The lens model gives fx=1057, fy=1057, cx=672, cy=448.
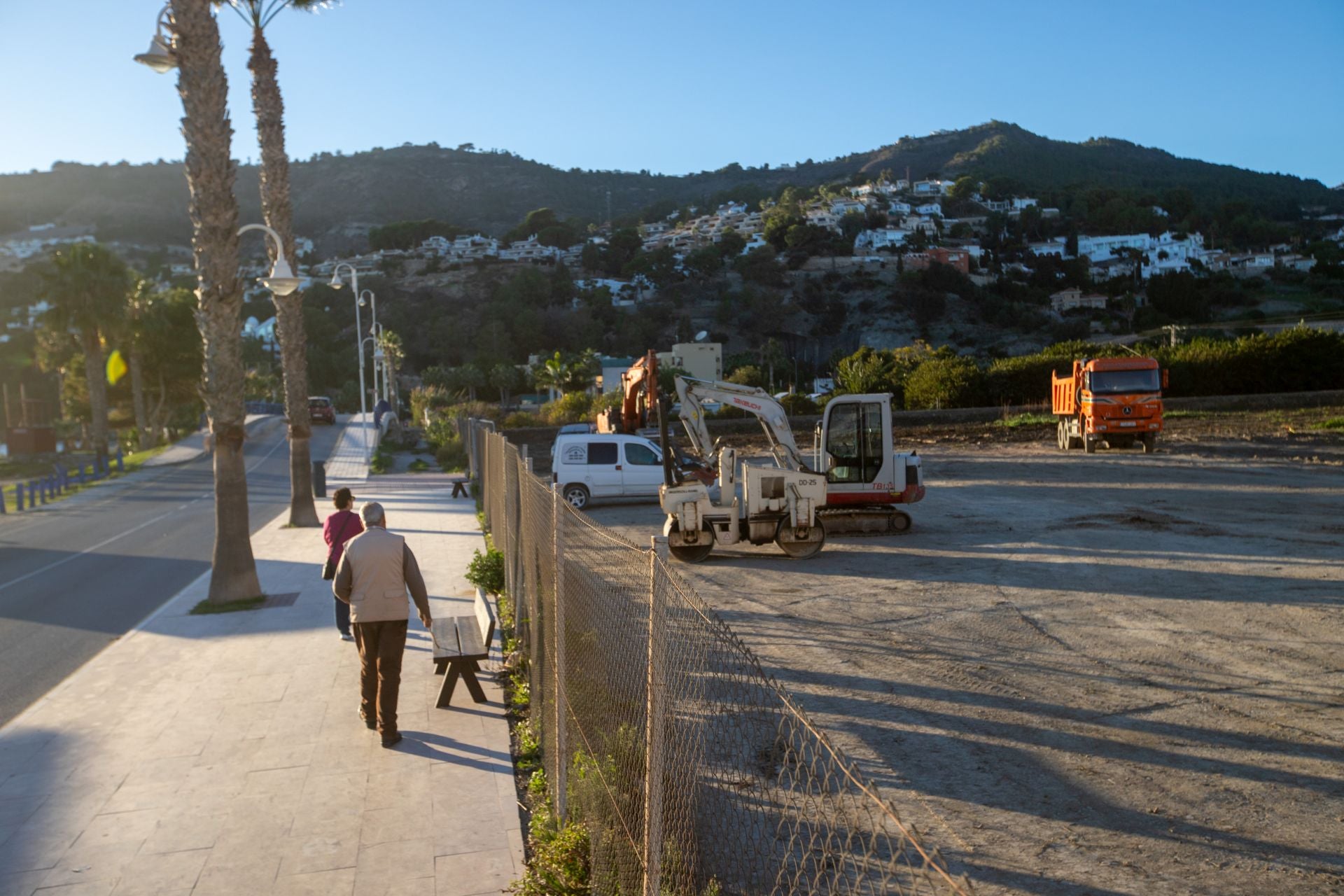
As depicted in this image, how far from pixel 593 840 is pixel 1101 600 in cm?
925

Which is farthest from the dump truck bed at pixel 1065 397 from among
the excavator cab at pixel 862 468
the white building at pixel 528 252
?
the white building at pixel 528 252

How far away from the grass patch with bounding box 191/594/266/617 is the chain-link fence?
5.81 m

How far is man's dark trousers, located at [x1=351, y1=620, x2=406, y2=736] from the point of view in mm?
7285

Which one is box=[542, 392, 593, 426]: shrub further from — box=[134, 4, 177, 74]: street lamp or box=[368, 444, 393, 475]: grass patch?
box=[134, 4, 177, 74]: street lamp

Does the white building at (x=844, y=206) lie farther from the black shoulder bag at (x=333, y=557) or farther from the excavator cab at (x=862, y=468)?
the black shoulder bag at (x=333, y=557)

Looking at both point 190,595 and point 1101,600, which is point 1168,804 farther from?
point 190,595

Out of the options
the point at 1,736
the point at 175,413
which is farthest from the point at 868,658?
the point at 175,413

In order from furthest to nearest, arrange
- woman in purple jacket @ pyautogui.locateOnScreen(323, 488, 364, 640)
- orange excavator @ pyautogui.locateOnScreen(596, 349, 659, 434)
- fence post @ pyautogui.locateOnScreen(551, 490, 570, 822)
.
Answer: orange excavator @ pyautogui.locateOnScreen(596, 349, 659, 434), woman in purple jacket @ pyautogui.locateOnScreen(323, 488, 364, 640), fence post @ pyautogui.locateOnScreen(551, 490, 570, 822)

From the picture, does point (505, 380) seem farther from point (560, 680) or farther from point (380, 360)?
point (560, 680)

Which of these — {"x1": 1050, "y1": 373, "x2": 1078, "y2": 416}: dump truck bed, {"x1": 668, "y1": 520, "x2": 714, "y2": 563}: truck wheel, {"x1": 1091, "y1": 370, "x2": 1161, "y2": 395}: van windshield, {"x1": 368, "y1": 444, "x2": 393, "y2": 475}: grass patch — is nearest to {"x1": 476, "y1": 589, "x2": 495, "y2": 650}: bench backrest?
{"x1": 668, "y1": 520, "x2": 714, "y2": 563}: truck wheel

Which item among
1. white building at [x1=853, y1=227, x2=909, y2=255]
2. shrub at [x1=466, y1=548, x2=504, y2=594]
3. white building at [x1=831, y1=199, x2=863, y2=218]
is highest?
white building at [x1=831, y1=199, x2=863, y2=218]

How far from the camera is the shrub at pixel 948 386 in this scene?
1868 inches

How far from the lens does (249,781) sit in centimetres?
671

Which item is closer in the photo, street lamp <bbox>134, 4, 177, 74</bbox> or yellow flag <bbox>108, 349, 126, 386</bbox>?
street lamp <bbox>134, 4, 177, 74</bbox>
